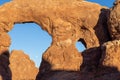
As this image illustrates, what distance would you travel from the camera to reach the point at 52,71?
2891cm

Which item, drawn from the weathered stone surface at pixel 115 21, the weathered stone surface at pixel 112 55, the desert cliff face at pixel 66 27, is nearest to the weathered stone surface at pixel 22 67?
the desert cliff face at pixel 66 27

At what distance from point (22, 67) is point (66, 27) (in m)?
16.8

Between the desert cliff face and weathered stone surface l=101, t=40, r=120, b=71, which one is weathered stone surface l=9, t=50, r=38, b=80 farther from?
weathered stone surface l=101, t=40, r=120, b=71

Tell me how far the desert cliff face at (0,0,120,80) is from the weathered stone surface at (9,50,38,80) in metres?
13.7

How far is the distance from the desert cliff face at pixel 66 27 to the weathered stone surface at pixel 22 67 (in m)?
13.7

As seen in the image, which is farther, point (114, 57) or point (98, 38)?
point (98, 38)

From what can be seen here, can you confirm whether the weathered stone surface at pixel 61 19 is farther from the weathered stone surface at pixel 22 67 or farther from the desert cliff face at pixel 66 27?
the weathered stone surface at pixel 22 67

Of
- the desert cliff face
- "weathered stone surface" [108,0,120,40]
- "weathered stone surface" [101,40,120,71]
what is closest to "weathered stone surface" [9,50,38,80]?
the desert cliff face

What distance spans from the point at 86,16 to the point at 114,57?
7.21 meters

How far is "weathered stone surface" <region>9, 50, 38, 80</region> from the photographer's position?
149 ft

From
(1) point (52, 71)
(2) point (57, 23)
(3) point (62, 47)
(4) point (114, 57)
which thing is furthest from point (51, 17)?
(4) point (114, 57)

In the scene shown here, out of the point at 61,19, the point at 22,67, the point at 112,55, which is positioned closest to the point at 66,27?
the point at 61,19

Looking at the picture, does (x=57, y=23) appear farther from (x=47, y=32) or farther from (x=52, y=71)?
(x=52, y=71)

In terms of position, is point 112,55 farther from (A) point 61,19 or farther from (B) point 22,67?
(B) point 22,67
